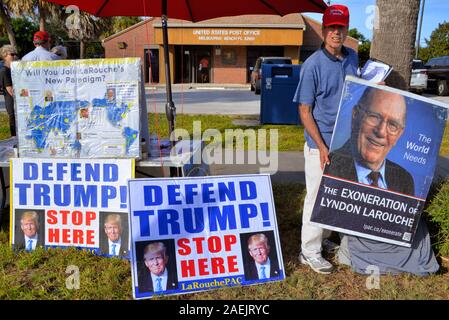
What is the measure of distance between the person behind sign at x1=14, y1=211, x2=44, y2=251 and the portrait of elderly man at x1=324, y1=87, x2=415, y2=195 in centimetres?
246

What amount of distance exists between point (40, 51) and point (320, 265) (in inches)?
159

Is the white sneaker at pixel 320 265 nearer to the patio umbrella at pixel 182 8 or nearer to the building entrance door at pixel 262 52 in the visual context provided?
the patio umbrella at pixel 182 8

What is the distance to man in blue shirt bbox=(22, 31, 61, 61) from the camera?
4.95 metres

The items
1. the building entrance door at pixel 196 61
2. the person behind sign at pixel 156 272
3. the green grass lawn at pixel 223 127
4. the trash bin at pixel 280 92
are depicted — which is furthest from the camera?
the building entrance door at pixel 196 61

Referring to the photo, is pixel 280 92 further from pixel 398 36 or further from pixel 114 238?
pixel 114 238

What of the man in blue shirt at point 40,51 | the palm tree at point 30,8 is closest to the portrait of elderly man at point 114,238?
the man in blue shirt at point 40,51

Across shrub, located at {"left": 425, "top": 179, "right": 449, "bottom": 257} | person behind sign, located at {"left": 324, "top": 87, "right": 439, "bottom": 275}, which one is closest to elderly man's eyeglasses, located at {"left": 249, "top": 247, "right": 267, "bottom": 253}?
person behind sign, located at {"left": 324, "top": 87, "right": 439, "bottom": 275}

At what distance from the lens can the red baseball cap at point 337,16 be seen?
2.98 metres

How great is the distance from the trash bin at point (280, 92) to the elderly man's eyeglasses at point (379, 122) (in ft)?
23.2

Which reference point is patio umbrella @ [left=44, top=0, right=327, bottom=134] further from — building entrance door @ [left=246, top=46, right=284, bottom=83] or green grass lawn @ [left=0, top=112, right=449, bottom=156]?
building entrance door @ [left=246, top=46, right=284, bottom=83]

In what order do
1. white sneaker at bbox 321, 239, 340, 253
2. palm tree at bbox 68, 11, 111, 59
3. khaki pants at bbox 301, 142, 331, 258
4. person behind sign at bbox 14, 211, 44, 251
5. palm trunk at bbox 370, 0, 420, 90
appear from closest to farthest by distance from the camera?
khaki pants at bbox 301, 142, 331, 258, person behind sign at bbox 14, 211, 44, 251, white sneaker at bbox 321, 239, 340, 253, palm trunk at bbox 370, 0, 420, 90, palm tree at bbox 68, 11, 111, 59
